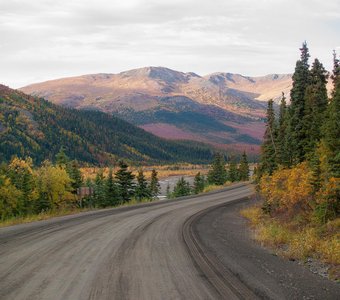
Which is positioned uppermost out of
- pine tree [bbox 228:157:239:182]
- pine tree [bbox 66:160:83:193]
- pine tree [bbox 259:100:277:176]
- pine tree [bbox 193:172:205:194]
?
pine tree [bbox 259:100:277:176]

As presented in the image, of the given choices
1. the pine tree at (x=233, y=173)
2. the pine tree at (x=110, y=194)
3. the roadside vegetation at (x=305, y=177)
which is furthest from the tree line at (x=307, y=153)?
the pine tree at (x=233, y=173)

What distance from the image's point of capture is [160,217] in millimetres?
24547

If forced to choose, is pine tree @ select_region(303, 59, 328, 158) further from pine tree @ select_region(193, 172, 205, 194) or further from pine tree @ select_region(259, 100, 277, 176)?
pine tree @ select_region(193, 172, 205, 194)

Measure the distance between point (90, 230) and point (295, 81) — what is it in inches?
848

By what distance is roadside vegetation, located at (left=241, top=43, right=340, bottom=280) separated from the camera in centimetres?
1531

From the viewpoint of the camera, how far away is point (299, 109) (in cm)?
2959

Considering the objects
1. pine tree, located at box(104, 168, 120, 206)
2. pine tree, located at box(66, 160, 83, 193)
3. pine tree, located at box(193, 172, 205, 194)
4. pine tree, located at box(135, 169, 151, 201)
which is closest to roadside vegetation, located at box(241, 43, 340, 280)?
pine tree, located at box(104, 168, 120, 206)

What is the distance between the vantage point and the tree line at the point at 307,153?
20.0m

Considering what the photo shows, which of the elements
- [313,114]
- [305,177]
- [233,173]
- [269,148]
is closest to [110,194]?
[269,148]

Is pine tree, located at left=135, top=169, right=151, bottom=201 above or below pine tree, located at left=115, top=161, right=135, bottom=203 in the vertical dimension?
below

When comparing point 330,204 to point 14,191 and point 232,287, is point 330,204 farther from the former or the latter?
point 14,191

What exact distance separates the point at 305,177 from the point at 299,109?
8292 millimetres

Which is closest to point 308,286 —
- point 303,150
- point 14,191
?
point 303,150

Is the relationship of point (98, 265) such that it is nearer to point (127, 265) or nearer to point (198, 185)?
point (127, 265)
